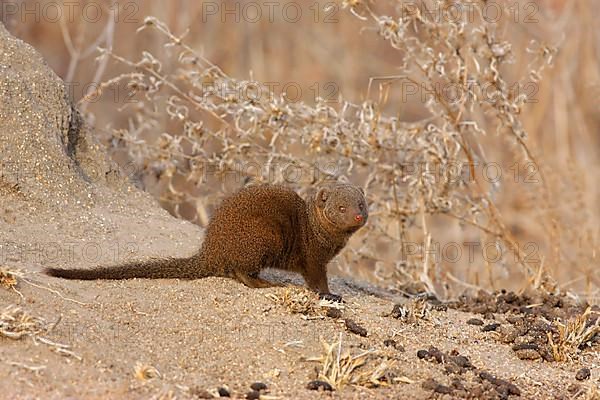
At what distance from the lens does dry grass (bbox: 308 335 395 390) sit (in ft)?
10.1

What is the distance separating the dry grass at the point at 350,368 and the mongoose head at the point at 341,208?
34.7 inches

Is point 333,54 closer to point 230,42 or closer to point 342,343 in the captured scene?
point 230,42

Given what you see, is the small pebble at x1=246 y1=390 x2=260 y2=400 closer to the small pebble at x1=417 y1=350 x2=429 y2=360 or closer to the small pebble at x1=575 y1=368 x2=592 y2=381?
the small pebble at x1=417 y1=350 x2=429 y2=360

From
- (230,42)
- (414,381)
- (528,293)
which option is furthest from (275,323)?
(230,42)

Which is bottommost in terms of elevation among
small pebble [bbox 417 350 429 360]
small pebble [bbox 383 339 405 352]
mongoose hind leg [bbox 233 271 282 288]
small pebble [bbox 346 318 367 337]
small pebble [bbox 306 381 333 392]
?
small pebble [bbox 306 381 333 392]

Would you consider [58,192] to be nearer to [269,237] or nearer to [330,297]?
[269,237]

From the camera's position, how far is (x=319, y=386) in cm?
303

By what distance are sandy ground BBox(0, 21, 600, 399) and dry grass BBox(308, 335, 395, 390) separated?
2cm

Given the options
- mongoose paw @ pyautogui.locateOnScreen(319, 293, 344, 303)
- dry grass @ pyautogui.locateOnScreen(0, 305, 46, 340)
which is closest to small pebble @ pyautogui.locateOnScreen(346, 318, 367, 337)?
mongoose paw @ pyautogui.locateOnScreen(319, 293, 344, 303)

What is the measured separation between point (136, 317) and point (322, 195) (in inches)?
45.8

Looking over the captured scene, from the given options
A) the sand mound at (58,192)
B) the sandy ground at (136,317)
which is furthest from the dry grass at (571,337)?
the sand mound at (58,192)

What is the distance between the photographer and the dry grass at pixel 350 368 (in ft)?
10.1

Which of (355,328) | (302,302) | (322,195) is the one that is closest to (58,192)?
(322,195)

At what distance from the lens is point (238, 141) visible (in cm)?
559
